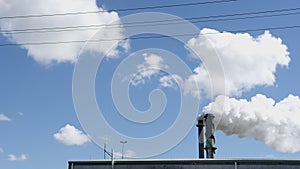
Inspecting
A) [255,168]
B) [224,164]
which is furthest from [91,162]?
[255,168]

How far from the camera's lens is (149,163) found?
22.2m

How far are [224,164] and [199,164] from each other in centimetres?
123

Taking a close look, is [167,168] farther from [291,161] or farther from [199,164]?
[291,161]

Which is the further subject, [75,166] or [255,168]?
[75,166]

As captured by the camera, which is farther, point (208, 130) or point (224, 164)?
point (208, 130)

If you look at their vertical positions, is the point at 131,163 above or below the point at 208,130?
below

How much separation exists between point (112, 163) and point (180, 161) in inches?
139

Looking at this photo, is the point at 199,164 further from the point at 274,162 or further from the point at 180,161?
the point at 274,162

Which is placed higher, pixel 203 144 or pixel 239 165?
pixel 203 144

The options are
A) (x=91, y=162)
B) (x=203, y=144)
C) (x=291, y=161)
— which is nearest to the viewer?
(x=291, y=161)

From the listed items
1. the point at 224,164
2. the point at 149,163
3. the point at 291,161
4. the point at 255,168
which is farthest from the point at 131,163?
the point at 291,161

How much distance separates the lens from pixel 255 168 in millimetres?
21172

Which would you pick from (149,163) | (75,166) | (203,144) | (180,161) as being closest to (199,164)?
(180,161)

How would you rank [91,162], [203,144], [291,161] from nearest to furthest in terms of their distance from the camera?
[291,161], [91,162], [203,144]
